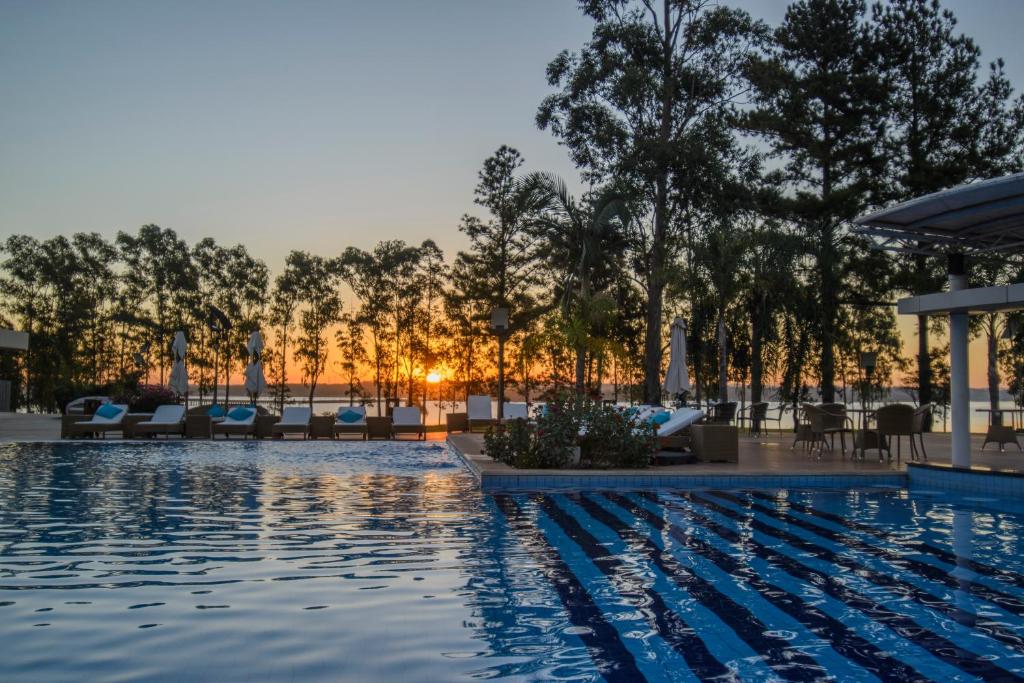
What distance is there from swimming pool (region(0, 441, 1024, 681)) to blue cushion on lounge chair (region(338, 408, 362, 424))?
8885 millimetres

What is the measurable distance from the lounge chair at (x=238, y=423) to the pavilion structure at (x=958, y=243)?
38.6ft

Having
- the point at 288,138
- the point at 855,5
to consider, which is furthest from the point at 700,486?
the point at 855,5

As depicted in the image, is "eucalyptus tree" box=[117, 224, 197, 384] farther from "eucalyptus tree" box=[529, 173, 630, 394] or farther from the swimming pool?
the swimming pool

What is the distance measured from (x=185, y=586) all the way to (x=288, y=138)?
556 inches

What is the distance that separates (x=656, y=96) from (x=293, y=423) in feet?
36.4

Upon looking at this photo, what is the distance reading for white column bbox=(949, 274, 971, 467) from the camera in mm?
9250

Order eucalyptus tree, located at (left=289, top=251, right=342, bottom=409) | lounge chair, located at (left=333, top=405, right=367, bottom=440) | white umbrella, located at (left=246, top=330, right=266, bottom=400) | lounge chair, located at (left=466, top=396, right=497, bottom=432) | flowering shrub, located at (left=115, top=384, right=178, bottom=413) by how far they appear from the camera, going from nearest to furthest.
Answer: lounge chair, located at (left=333, top=405, right=367, bottom=440) → lounge chair, located at (left=466, top=396, right=497, bottom=432) → flowering shrub, located at (left=115, top=384, right=178, bottom=413) → white umbrella, located at (left=246, top=330, right=266, bottom=400) → eucalyptus tree, located at (left=289, top=251, right=342, bottom=409)

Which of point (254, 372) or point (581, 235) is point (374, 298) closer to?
point (254, 372)

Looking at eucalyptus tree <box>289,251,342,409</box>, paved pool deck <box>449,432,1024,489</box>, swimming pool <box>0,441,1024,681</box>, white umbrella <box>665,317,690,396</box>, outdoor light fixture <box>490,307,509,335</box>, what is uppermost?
eucalyptus tree <box>289,251,342,409</box>

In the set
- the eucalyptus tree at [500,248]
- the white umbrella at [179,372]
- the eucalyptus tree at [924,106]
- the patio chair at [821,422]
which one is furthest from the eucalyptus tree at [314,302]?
the patio chair at [821,422]

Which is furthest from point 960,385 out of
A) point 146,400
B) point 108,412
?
point 146,400

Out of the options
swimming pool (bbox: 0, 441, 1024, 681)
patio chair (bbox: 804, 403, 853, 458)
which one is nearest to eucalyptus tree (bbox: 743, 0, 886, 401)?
patio chair (bbox: 804, 403, 853, 458)

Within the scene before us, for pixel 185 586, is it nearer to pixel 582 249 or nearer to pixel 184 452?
pixel 184 452

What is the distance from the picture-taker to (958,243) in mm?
9508
